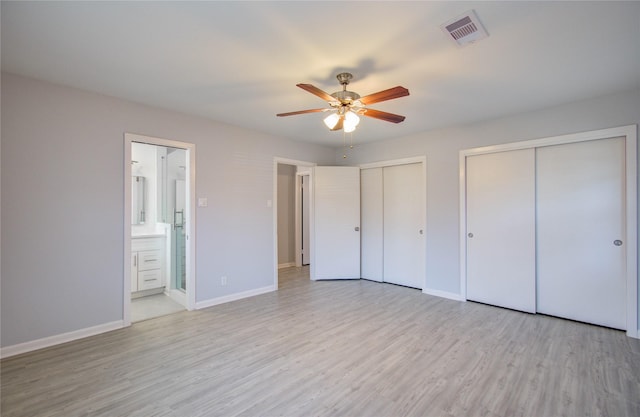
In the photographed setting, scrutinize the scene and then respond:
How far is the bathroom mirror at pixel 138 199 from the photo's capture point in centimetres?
457

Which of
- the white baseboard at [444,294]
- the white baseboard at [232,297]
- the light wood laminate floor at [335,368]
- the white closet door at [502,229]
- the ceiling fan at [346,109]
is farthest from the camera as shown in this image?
Result: the white baseboard at [444,294]

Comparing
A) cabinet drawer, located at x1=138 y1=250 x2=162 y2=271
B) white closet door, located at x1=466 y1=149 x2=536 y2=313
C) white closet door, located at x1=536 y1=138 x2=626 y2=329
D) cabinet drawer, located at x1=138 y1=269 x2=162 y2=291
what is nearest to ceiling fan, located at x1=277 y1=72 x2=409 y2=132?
white closet door, located at x1=466 y1=149 x2=536 y2=313

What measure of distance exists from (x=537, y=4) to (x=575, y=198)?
2.46m

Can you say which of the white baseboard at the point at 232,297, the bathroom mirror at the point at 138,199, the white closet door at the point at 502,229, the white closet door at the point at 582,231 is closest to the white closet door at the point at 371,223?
the white closet door at the point at 502,229

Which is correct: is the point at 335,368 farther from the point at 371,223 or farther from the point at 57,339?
the point at 371,223

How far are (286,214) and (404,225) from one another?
2757mm

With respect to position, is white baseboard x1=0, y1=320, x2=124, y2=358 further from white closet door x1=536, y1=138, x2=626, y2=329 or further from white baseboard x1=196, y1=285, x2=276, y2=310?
white closet door x1=536, y1=138, x2=626, y2=329

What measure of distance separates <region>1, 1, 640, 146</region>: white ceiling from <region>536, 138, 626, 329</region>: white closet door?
2.24ft

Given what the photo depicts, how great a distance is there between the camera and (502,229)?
12.2 ft

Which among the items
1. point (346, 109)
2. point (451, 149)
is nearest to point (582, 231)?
point (451, 149)

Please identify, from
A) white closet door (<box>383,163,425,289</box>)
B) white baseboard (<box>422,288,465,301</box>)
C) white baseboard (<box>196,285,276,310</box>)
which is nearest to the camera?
white baseboard (<box>196,285,276,310</box>)

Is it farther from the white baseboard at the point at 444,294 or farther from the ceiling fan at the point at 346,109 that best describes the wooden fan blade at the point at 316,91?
the white baseboard at the point at 444,294

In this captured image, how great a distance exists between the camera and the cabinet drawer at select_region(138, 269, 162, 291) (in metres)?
4.16

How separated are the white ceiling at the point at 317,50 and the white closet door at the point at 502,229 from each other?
845 millimetres
